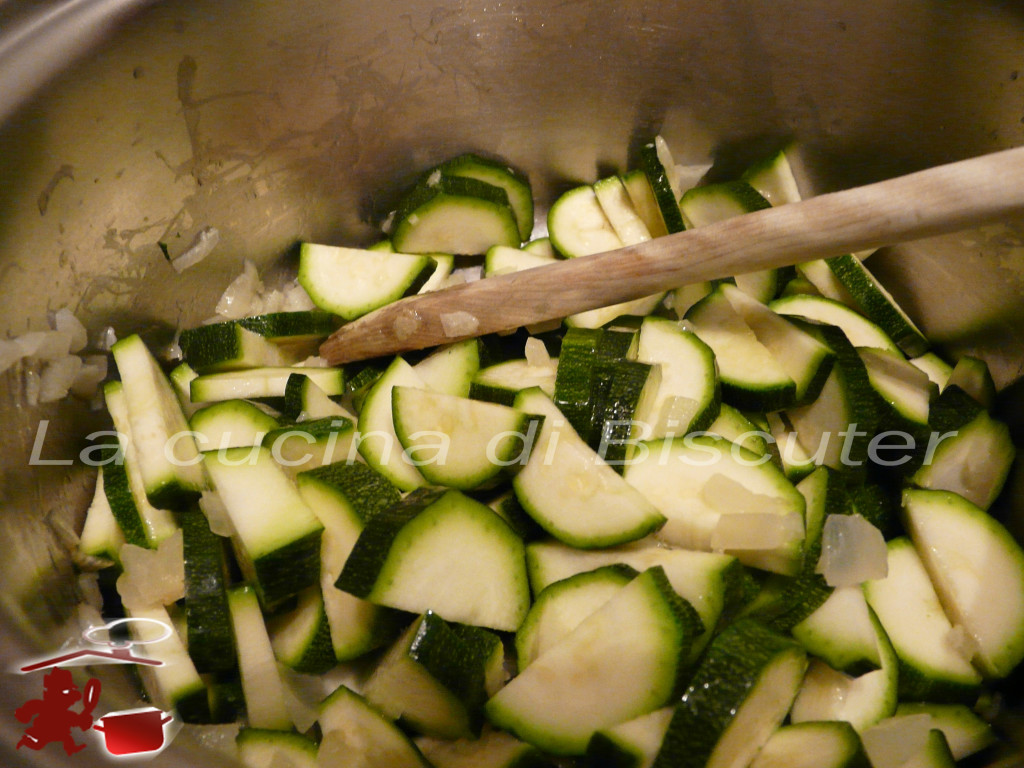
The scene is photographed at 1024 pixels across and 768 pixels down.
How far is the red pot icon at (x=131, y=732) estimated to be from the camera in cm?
118

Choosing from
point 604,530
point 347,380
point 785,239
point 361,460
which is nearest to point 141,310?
point 347,380

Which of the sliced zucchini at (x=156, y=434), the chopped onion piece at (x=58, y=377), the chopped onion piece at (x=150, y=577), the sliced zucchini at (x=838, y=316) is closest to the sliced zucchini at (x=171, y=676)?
the chopped onion piece at (x=150, y=577)

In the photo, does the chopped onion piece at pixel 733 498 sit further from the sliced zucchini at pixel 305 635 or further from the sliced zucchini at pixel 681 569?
the sliced zucchini at pixel 305 635

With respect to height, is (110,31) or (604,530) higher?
(110,31)

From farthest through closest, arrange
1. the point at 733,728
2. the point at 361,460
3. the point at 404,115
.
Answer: the point at 404,115
the point at 361,460
the point at 733,728

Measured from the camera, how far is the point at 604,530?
1577 millimetres

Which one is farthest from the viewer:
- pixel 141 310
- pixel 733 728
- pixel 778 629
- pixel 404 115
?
pixel 404 115

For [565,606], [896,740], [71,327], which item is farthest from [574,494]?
[71,327]

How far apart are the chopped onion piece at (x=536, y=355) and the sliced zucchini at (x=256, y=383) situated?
1.98 ft

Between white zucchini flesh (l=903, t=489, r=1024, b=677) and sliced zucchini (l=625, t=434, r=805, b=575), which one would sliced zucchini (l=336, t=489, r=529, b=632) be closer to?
sliced zucchini (l=625, t=434, r=805, b=575)

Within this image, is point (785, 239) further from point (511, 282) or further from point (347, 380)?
point (347, 380)

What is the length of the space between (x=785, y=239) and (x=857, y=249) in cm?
16

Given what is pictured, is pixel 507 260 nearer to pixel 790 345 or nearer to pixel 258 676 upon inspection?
pixel 790 345

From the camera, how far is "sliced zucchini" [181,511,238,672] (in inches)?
60.7
